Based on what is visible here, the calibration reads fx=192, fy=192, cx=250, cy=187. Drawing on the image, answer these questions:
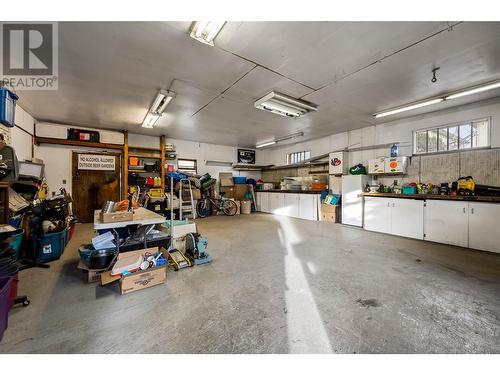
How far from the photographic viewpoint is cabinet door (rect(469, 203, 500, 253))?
11.0 feet

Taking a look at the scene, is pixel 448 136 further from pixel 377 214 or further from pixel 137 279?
pixel 137 279

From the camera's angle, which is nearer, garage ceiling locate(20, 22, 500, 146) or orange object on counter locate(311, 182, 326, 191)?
garage ceiling locate(20, 22, 500, 146)

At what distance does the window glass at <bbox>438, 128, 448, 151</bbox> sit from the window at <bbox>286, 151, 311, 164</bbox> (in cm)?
379

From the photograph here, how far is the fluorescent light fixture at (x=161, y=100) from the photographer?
355 cm

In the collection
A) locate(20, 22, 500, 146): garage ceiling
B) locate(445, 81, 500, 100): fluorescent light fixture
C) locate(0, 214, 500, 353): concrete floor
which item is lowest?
locate(0, 214, 500, 353): concrete floor

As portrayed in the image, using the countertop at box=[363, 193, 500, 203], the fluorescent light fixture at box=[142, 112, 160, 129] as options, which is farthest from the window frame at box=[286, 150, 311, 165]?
the fluorescent light fixture at box=[142, 112, 160, 129]

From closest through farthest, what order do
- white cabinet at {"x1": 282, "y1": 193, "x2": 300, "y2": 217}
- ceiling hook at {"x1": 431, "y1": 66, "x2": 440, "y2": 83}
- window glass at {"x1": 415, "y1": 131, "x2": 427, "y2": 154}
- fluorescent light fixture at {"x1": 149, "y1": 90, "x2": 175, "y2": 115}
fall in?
ceiling hook at {"x1": 431, "y1": 66, "x2": 440, "y2": 83}
fluorescent light fixture at {"x1": 149, "y1": 90, "x2": 175, "y2": 115}
window glass at {"x1": 415, "y1": 131, "x2": 427, "y2": 154}
white cabinet at {"x1": 282, "y1": 193, "x2": 300, "y2": 217}

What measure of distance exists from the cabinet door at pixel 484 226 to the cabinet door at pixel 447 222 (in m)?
0.07

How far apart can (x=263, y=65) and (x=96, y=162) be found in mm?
5982

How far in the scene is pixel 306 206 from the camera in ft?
22.5

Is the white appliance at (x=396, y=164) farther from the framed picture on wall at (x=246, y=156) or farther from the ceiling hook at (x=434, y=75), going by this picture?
the framed picture on wall at (x=246, y=156)

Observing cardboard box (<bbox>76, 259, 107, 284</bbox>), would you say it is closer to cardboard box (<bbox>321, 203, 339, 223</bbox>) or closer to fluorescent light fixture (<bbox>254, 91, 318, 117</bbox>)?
fluorescent light fixture (<bbox>254, 91, 318, 117</bbox>)
